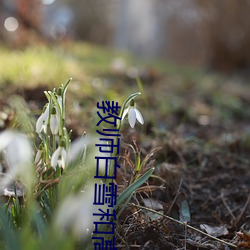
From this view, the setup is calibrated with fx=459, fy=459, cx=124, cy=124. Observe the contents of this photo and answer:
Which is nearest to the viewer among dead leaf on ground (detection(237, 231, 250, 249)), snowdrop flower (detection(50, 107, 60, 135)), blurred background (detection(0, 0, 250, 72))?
snowdrop flower (detection(50, 107, 60, 135))

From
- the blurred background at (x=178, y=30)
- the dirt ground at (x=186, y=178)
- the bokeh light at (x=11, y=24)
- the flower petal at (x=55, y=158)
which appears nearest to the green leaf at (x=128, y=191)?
the dirt ground at (x=186, y=178)

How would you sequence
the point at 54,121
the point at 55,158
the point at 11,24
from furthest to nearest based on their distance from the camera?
1. the point at 11,24
2. the point at 54,121
3. the point at 55,158

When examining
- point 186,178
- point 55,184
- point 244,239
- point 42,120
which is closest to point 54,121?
point 42,120

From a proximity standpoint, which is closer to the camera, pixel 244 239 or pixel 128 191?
pixel 128 191

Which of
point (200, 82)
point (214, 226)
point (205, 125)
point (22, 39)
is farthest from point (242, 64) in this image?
point (214, 226)

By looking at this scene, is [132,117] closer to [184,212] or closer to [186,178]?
[184,212]

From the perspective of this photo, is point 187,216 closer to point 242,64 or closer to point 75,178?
point 75,178

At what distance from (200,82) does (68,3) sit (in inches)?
449

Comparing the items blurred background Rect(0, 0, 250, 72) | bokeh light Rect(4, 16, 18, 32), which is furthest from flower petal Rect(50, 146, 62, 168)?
bokeh light Rect(4, 16, 18, 32)

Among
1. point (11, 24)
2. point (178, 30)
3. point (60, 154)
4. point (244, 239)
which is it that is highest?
point (178, 30)

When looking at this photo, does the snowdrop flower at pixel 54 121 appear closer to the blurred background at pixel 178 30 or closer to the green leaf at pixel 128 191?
the green leaf at pixel 128 191

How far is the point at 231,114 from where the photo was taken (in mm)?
3840

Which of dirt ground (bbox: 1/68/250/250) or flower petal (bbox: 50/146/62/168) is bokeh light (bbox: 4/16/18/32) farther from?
flower petal (bbox: 50/146/62/168)

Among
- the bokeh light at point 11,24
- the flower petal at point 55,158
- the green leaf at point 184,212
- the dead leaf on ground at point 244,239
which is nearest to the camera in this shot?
the flower petal at point 55,158
